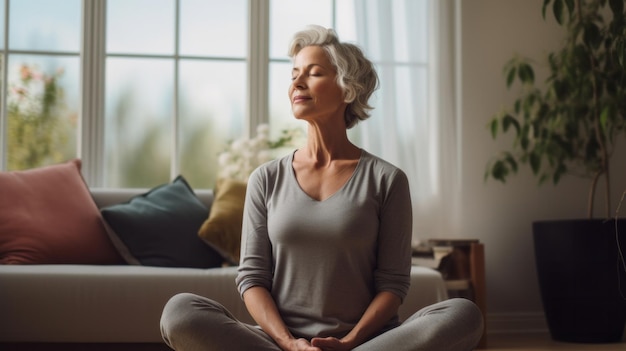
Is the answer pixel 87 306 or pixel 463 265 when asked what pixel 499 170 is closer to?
pixel 463 265

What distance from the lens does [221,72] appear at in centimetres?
488

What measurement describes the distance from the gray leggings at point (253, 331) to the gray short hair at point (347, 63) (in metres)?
0.63

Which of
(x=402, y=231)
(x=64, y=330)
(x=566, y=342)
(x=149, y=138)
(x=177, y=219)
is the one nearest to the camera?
(x=402, y=231)

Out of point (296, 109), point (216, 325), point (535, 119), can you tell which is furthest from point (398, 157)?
point (216, 325)

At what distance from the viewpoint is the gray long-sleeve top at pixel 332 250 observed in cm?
218

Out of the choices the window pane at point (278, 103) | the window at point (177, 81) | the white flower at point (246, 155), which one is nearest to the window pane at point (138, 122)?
the window at point (177, 81)

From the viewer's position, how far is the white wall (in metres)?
4.95

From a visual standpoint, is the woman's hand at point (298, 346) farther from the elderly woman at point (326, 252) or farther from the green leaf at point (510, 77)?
the green leaf at point (510, 77)

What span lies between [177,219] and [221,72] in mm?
1215

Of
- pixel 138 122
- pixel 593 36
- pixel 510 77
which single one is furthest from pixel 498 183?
pixel 138 122

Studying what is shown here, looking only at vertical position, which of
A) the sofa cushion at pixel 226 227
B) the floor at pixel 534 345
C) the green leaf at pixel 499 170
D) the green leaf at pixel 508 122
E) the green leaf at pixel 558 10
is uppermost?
the green leaf at pixel 558 10

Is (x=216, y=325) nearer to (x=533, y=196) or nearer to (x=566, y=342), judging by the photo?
(x=566, y=342)

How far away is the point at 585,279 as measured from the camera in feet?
14.5

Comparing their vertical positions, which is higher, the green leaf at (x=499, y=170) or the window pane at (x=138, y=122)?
the window pane at (x=138, y=122)
